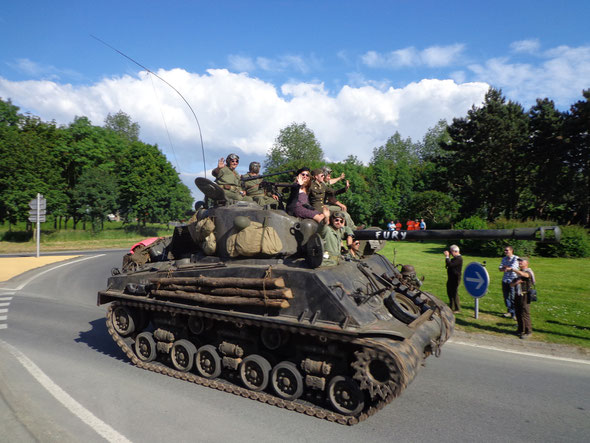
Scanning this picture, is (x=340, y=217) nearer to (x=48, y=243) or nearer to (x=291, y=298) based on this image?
(x=291, y=298)

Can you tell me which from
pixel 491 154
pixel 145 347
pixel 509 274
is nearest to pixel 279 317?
pixel 145 347

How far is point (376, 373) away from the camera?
4.96m

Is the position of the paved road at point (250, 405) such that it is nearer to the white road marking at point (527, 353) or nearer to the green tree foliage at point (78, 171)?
the white road marking at point (527, 353)

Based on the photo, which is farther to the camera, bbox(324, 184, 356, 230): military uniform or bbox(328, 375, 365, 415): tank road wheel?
bbox(324, 184, 356, 230): military uniform

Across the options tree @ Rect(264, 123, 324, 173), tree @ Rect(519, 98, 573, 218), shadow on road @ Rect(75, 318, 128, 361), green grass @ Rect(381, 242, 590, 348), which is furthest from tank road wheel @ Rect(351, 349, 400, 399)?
tree @ Rect(264, 123, 324, 173)

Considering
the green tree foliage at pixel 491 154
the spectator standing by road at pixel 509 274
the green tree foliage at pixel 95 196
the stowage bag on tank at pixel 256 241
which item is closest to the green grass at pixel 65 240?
the green tree foliage at pixel 95 196

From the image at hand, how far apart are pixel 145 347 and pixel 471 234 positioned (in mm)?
6316

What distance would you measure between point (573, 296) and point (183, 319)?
13322 mm

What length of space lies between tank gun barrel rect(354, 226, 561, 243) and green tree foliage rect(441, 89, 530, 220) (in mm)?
31968

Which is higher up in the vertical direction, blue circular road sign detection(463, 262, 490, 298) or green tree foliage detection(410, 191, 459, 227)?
green tree foliage detection(410, 191, 459, 227)

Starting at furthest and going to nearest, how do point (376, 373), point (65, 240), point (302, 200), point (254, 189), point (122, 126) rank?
point (122, 126), point (65, 240), point (254, 189), point (302, 200), point (376, 373)

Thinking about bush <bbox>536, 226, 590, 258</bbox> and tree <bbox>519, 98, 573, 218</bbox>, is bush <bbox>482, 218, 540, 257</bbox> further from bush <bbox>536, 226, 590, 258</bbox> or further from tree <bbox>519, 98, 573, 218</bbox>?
tree <bbox>519, 98, 573, 218</bbox>

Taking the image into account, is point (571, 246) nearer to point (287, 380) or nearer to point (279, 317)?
point (287, 380)

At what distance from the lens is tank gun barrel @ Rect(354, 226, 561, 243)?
604 centimetres
